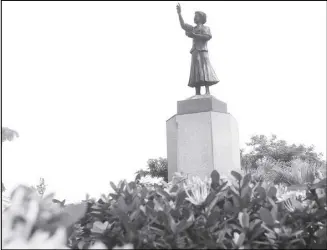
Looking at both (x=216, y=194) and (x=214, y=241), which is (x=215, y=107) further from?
(x=214, y=241)

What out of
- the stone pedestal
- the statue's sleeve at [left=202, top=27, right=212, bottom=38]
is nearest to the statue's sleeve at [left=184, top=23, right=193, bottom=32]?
the statue's sleeve at [left=202, top=27, right=212, bottom=38]

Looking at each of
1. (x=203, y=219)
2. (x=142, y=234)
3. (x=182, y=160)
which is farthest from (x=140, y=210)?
(x=182, y=160)

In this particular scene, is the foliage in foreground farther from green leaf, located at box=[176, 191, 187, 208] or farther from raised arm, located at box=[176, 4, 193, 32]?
raised arm, located at box=[176, 4, 193, 32]

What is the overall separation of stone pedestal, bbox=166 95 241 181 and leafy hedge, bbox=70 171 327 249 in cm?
319

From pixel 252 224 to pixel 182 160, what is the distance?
3841mm

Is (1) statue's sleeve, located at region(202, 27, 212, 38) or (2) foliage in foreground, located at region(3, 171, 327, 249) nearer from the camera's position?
(2) foliage in foreground, located at region(3, 171, 327, 249)

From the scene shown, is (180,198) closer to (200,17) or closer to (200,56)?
(200,56)

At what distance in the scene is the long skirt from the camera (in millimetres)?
6672

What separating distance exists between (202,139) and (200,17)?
2409mm

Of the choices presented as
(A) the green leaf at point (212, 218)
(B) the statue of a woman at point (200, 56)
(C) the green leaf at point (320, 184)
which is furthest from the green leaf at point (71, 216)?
(B) the statue of a woman at point (200, 56)

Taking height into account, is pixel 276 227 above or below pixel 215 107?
below

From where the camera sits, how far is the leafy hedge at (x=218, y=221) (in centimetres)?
221

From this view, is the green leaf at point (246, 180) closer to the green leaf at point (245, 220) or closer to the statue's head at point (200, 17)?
the green leaf at point (245, 220)

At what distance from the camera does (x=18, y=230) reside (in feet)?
6.38
